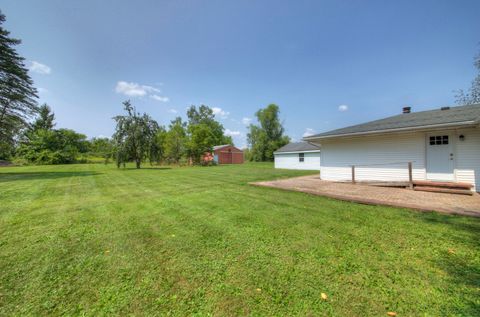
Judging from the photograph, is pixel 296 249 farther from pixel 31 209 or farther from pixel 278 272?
pixel 31 209

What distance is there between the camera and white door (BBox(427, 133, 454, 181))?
7004mm

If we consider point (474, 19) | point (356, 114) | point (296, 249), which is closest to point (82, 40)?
point (296, 249)

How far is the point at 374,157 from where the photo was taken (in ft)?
28.5

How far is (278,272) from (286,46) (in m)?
15.8

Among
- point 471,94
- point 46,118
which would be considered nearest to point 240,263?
point 471,94

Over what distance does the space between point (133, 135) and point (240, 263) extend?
66.1 ft

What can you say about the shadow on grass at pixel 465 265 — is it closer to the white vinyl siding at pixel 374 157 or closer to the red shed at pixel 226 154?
the white vinyl siding at pixel 374 157

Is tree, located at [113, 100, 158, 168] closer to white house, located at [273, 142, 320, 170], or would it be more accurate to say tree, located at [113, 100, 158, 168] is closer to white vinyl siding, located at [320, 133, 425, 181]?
white house, located at [273, 142, 320, 170]

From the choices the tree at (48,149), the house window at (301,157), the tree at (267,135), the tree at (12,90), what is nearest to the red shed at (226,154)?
the tree at (267,135)

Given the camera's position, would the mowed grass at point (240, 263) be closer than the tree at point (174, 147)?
Yes

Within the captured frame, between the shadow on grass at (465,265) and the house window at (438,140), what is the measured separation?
15.8ft

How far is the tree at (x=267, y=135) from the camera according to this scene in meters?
37.1

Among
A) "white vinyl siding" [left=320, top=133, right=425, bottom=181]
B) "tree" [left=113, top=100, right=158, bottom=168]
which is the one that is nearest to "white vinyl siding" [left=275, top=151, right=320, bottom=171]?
"white vinyl siding" [left=320, top=133, right=425, bottom=181]

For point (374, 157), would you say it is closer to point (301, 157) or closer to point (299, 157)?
point (301, 157)
